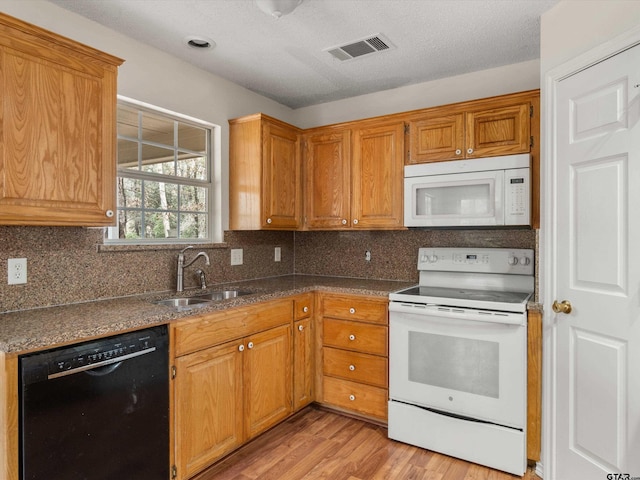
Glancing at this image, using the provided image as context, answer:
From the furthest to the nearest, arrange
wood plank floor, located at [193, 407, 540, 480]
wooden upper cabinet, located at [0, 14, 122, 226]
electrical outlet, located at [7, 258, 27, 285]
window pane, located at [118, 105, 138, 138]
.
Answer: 1. window pane, located at [118, 105, 138, 138]
2. wood plank floor, located at [193, 407, 540, 480]
3. electrical outlet, located at [7, 258, 27, 285]
4. wooden upper cabinet, located at [0, 14, 122, 226]

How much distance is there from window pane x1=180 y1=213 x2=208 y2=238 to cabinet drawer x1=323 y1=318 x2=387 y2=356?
44.0 inches

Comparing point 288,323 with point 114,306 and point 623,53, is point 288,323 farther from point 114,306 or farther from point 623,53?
point 623,53

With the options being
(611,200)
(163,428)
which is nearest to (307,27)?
(611,200)

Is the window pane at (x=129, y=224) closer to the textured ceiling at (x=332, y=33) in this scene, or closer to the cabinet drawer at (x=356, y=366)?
the textured ceiling at (x=332, y=33)

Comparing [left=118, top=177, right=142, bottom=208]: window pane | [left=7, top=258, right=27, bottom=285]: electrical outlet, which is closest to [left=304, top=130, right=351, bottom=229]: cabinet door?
[left=118, top=177, right=142, bottom=208]: window pane

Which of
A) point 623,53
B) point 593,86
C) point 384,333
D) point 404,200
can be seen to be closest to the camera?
point 623,53

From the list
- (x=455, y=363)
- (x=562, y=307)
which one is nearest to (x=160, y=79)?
(x=455, y=363)

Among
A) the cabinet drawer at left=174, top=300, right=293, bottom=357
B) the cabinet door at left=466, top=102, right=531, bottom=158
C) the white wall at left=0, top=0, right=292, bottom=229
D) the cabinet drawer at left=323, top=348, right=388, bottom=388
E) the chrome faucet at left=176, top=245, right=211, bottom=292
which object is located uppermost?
the white wall at left=0, top=0, right=292, bottom=229

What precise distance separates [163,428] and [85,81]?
163cm

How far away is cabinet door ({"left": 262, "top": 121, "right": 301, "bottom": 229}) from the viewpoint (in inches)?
115

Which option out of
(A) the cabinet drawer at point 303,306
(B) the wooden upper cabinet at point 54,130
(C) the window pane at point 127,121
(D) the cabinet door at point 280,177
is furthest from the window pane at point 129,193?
(A) the cabinet drawer at point 303,306

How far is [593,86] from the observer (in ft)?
5.97

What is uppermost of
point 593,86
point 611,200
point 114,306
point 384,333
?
point 593,86

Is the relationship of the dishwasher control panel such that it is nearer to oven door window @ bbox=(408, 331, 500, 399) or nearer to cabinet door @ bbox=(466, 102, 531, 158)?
oven door window @ bbox=(408, 331, 500, 399)
